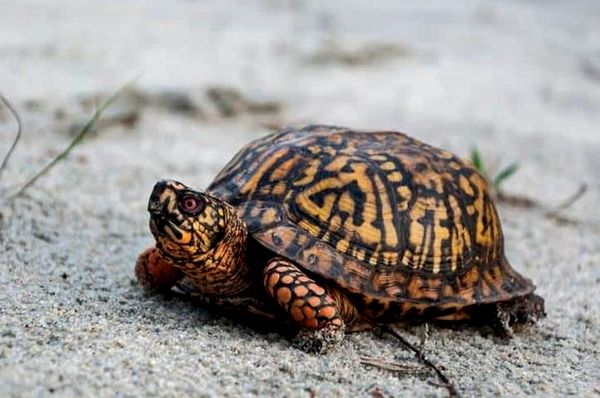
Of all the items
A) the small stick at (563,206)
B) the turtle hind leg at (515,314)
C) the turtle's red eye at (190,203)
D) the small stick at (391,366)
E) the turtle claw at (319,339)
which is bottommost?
the small stick at (563,206)

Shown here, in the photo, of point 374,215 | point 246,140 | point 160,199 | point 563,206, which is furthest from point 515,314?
point 246,140

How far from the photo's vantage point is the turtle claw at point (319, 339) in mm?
2623

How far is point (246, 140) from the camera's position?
5516mm

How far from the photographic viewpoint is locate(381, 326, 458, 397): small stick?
2426 millimetres

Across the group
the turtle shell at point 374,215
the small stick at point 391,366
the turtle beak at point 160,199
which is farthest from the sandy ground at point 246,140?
the turtle beak at point 160,199

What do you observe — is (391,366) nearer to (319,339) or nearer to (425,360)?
(425,360)

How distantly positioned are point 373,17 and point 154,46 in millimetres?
3418

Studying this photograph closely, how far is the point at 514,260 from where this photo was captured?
3.97 meters

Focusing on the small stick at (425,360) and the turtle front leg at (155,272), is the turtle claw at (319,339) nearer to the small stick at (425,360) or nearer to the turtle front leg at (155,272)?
the small stick at (425,360)

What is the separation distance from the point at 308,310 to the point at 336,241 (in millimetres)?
301

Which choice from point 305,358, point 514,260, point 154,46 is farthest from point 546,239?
point 154,46

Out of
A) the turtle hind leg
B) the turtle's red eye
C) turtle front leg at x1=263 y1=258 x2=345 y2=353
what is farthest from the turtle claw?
the turtle hind leg

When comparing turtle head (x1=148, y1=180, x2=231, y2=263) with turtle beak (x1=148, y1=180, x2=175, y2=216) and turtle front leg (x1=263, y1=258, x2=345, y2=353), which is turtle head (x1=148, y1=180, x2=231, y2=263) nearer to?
turtle beak (x1=148, y1=180, x2=175, y2=216)

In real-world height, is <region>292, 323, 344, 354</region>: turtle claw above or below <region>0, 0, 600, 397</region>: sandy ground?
above
